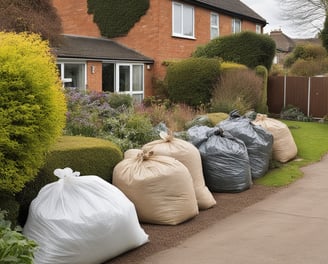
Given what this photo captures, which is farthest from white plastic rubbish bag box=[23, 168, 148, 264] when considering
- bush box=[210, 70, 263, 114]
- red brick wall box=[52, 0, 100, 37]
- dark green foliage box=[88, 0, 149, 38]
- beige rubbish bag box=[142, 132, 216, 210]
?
red brick wall box=[52, 0, 100, 37]

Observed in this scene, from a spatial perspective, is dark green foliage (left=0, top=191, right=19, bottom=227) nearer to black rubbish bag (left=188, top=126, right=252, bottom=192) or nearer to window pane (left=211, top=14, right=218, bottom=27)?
black rubbish bag (left=188, top=126, right=252, bottom=192)

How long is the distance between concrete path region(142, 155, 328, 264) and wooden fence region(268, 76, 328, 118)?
13.4m

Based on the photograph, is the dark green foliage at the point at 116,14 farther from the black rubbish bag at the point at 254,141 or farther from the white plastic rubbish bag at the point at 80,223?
the white plastic rubbish bag at the point at 80,223

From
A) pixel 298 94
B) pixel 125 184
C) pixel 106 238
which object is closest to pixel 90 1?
pixel 298 94

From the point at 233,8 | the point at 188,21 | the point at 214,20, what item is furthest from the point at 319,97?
the point at 233,8

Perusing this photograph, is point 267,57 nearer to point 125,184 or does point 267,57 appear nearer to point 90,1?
point 90,1

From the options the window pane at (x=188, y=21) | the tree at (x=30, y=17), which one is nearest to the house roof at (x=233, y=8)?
the window pane at (x=188, y=21)

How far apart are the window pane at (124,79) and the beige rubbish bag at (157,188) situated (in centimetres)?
1305

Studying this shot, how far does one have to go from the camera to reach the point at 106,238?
15.0ft

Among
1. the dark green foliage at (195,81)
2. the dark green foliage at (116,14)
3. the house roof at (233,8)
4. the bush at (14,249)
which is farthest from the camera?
the house roof at (233,8)

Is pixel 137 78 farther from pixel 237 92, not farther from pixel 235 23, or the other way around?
pixel 235 23

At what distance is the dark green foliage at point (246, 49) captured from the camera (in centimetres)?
1953

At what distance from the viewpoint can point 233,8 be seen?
2589 centimetres

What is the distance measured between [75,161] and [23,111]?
147 centimetres
